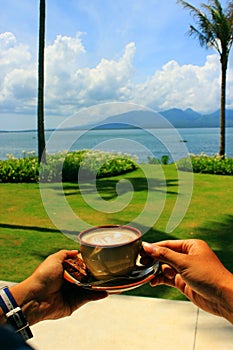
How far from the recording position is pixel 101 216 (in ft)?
19.6

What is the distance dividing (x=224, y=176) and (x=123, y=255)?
9.50 metres

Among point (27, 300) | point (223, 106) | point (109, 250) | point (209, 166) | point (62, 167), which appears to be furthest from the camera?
point (223, 106)

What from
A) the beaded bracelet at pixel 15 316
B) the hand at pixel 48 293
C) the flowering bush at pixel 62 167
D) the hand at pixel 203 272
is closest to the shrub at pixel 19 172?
the flowering bush at pixel 62 167

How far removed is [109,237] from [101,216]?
4.69 meters

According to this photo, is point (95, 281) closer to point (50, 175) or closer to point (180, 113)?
point (50, 175)

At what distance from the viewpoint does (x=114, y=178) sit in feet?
31.8

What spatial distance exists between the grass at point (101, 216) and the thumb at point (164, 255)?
3.50 feet

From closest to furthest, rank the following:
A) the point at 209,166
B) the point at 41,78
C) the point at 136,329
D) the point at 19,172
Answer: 1. the point at 136,329
2. the point at 41,78
3. the point at 19,172
4. the point at 209,166

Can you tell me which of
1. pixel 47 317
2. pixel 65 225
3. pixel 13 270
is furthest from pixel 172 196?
pixel 47 317

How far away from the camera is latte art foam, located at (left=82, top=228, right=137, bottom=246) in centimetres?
128

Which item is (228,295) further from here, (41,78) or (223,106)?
(223,106)

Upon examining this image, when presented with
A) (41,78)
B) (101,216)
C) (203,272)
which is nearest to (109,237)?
(203,272)

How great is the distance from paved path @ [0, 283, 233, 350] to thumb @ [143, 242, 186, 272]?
1172mm

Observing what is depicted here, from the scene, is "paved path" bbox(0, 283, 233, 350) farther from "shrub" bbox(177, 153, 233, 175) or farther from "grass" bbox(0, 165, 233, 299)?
"shrub" bbox(177, 153, 233, 175)
